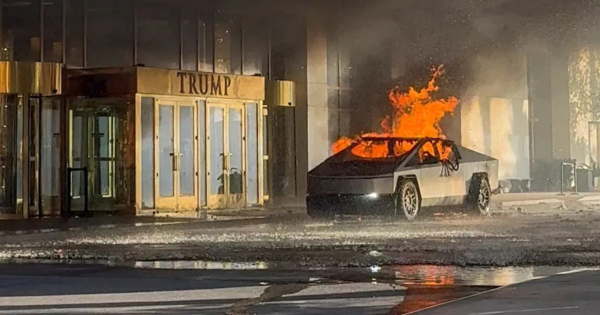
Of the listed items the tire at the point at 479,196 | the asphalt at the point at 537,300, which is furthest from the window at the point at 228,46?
the asphalt at the point at 537,300

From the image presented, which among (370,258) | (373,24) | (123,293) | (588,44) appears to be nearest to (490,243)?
(370,258)

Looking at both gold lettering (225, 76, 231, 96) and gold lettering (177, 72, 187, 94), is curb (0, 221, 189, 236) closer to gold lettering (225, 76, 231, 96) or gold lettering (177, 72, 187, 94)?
gold lettering (177, 72, 187, 94)

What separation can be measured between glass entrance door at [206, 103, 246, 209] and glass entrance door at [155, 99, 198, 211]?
0.58 m

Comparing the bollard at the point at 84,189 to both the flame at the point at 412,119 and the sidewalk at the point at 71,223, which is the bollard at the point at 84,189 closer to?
the sidewalk at the point at 71,223

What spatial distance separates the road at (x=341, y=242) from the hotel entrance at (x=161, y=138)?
14.3ft

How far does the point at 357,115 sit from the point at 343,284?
878 inches

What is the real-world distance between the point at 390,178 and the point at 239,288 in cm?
1011

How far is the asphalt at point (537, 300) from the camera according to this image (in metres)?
8.73

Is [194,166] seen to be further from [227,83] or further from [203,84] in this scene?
[227,83]

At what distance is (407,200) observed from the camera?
816 inches

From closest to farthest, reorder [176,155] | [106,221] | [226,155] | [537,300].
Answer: [537,300] < [106,221] < [176,155] < [226,155]

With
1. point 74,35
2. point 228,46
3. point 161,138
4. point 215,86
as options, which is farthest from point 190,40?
point 161,138

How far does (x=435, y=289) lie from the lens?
34.0 feet

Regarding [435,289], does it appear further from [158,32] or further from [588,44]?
[588,44]
